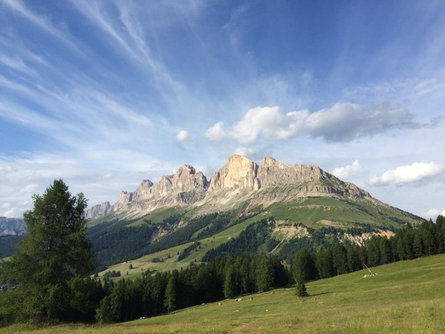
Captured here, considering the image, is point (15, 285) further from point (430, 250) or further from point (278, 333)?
point (430, 250)

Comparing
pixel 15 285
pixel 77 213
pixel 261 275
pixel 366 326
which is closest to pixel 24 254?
pixel 15 285

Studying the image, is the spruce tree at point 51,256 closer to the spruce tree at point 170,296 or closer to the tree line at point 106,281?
the tree line at point 106,281

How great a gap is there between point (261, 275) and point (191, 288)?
27991 millimetres

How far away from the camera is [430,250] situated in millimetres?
118312

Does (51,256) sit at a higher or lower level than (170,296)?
higher

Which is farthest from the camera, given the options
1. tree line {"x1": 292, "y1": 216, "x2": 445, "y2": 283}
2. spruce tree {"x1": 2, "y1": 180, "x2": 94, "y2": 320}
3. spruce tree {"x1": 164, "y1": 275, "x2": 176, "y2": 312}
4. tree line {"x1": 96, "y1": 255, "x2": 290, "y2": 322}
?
tree line {"x1": 292, "y1": 216, "x2": 445, "y2": 283}

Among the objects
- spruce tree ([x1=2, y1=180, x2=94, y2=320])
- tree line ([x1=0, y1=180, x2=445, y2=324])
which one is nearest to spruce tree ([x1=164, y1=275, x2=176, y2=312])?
tree line ([x1=0, y1=180, x2=445, y2=324])

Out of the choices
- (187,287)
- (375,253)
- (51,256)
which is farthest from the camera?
(375,253)

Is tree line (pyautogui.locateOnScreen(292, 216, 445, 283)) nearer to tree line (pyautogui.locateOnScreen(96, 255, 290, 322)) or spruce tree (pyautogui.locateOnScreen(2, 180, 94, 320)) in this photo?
tree line (pyautogui.locateOnScreen(96, 255, 290, 322))

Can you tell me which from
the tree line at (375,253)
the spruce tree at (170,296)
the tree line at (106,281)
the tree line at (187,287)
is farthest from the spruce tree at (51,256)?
the tree line at (375,253)

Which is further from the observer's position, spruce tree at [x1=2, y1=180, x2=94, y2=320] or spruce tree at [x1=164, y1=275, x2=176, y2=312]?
spruce tree at [x1=164, y1=275, x2=176, y2=312]

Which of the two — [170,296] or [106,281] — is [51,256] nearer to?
[170,296]

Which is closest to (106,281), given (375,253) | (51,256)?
(375,253)

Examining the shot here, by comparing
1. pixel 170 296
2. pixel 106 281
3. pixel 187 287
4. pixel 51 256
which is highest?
pixel 51 256
